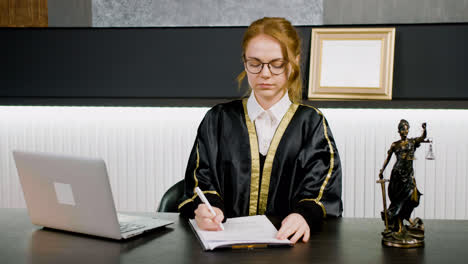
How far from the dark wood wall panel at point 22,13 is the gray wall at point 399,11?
179 cm

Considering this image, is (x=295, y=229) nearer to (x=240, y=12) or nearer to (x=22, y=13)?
(x=240, y=12)

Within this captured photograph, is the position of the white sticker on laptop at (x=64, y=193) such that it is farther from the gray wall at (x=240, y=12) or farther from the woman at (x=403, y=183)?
the gray wall at (x=240, y=12)

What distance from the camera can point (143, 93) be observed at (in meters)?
2.68

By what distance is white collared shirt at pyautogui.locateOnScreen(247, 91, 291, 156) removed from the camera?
1.76 meters

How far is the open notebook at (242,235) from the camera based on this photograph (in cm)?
119

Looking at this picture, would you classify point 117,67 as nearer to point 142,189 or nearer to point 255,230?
point 142,189

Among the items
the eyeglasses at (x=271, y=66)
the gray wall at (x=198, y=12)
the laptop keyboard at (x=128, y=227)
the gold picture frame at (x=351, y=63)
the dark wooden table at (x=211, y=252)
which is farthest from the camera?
the gray wall at (x=198, y=12)

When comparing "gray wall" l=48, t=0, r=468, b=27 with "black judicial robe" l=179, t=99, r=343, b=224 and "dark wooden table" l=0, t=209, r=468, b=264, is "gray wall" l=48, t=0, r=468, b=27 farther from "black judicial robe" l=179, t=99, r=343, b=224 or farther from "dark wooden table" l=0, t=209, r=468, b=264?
"dark wooden table" l=0, t=209, r=468, b=264

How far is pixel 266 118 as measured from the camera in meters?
1.78

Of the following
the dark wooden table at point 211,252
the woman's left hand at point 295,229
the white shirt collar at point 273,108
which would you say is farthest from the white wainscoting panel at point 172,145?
the woman's left hand at point 295,229

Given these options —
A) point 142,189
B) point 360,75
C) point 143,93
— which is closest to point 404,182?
point 360,75

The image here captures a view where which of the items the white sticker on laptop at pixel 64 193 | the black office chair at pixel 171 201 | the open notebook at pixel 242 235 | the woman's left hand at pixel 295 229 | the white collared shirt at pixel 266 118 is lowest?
the black office chair at pixel 171 201

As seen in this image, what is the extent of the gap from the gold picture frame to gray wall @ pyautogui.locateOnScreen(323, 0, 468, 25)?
225 mm

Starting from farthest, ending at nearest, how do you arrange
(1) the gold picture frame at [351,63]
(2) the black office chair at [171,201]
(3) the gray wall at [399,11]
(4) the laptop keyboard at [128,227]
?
(3) the gray wall at [399,11]
(1) the gold picture frame at [351,63]
(2) the black office chair at [171,201]
(4) the laptop keyboard at [128,227]
